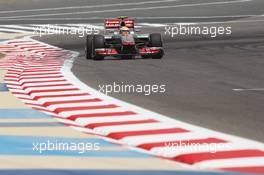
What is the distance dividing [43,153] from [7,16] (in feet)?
134

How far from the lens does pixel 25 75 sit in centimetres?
1695

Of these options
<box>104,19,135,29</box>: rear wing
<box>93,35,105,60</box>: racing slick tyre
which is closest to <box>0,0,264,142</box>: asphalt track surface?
<box>93,35,105,60</box>: racing slick tyre

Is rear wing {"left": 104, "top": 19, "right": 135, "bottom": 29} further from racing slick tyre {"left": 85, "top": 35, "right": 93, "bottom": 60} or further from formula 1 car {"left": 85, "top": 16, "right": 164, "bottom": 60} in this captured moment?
racing slick tyre {"left": 85, "top": 35, "right": 93, "bottom": 60}

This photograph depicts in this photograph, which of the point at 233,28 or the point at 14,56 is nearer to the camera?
the point at 14,56

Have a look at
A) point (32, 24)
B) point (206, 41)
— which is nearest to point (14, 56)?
point (206, 41)

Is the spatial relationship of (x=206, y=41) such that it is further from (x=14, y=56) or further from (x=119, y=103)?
(x=119, y=103)

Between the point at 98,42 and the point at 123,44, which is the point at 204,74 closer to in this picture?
the point at 123,44

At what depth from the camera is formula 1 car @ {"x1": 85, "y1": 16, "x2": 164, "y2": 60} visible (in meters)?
21.5

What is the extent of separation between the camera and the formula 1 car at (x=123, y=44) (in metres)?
21.5

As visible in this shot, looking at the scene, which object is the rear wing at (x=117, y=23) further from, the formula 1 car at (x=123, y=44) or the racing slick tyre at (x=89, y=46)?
the racing slick tyre at (x=89, y=46)

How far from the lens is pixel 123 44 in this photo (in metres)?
21.4

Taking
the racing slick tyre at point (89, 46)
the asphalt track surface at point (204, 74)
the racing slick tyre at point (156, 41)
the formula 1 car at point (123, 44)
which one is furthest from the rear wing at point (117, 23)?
the asphalt track surface at point (204, 74)

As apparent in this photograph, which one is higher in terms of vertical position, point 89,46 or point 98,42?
point 98,42

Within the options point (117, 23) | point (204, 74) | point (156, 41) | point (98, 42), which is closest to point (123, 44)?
point (98, 42)
